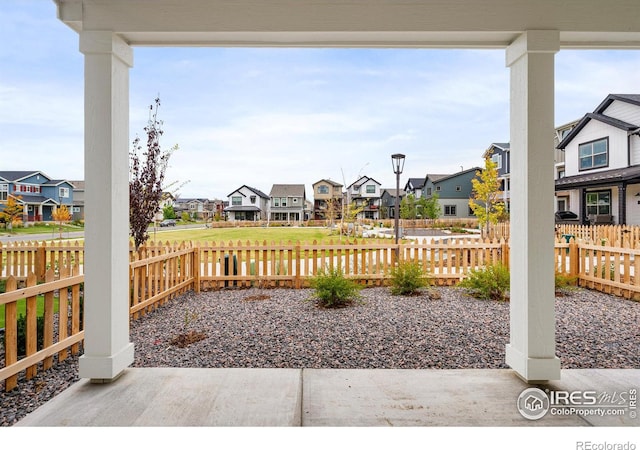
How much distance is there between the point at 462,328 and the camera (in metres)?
4.03

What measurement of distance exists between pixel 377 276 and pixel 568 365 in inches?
151

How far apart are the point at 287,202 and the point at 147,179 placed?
35926mm

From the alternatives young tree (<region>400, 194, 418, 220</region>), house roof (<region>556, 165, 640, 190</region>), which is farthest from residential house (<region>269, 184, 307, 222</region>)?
house roof (<region>556, 165, 640, 190</region>)

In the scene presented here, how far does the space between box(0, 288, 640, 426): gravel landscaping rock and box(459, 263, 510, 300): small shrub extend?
0.27m

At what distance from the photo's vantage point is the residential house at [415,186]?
130 ft

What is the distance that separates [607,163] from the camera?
15.3 m

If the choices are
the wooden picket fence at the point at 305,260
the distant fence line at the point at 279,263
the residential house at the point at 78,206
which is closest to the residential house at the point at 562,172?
the distant fence line at the point at 279,263

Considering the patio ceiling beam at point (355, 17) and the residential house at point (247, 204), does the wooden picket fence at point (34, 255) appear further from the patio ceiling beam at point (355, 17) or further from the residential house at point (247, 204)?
the residential house at point (247, 204)

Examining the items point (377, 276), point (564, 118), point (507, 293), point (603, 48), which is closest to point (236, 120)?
point (377, 276)

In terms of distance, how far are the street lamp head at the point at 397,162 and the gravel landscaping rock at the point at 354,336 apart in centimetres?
425

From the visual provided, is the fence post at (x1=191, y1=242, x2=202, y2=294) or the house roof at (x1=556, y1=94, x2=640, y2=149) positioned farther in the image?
the house roof at (x1=556, y1=94, x2=640, y2=149)

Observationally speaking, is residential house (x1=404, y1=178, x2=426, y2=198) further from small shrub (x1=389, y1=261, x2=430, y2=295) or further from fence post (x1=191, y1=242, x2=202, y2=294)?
fence post (x1=191, y1=242, x2=202, y2=294)

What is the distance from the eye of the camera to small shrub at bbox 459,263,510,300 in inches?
207
